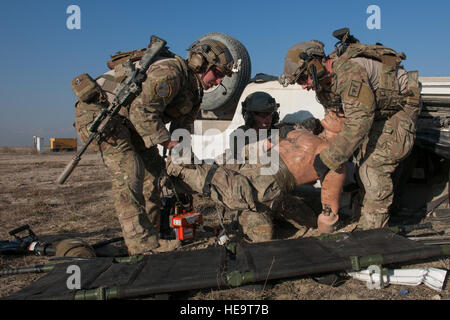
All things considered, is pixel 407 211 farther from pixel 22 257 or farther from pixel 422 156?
Answer: pixel 22 257

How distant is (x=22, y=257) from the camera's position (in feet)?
12.0

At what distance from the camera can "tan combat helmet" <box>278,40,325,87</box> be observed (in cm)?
388

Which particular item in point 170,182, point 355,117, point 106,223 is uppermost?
point 355,117

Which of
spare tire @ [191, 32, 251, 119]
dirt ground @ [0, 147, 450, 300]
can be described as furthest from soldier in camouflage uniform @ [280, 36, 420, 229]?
spare tire @ [191, 32, 251, 119]

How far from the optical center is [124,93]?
12.6 ft

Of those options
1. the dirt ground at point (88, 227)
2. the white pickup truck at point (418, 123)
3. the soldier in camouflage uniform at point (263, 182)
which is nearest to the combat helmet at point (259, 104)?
the white pickup truck at point (418, 123)

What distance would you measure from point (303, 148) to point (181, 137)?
4.72 ft

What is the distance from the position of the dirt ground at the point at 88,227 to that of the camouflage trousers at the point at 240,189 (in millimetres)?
551

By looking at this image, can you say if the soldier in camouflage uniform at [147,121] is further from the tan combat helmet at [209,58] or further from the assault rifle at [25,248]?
the assault rifle at [25,248]

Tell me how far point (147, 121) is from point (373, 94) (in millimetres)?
2224

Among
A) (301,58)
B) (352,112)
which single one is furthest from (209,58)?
(352,112)

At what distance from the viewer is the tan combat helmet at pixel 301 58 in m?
3.88

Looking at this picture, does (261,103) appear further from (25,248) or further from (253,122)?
(25,248)
